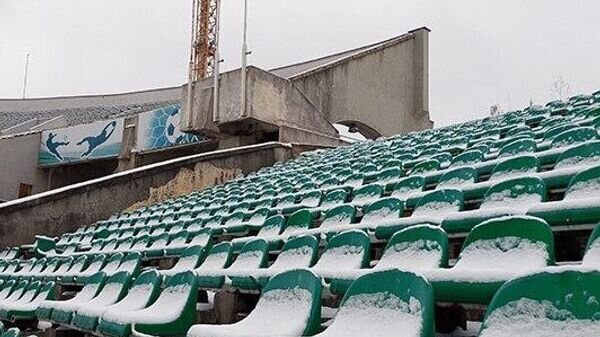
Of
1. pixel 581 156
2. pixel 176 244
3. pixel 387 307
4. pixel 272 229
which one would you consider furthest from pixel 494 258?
pixel 176 244

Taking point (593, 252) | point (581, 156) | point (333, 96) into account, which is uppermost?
point (333, 96)

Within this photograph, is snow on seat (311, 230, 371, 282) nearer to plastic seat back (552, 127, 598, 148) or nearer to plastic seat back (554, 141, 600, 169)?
plastic seat back (554, 141, 600, 169)

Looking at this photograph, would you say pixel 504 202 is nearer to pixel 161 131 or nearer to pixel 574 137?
pixel 574 137

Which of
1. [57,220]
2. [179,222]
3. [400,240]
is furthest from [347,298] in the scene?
[57,220]

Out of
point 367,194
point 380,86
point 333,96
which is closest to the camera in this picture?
point 367,194

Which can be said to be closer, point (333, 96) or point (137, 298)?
point (137, 298)

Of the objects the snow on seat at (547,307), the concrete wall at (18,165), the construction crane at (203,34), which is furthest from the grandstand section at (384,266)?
the construction crane at (203,34)

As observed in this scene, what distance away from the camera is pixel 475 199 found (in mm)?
3402

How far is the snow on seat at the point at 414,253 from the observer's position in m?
2.07

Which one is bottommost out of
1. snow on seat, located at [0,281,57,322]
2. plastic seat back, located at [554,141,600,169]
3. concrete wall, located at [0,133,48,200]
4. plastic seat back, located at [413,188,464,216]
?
snow on seat, located at [0,281,57,322]

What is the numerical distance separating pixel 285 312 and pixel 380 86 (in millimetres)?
15642

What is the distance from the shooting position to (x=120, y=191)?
968 cm

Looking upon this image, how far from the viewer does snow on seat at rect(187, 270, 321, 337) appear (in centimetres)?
183

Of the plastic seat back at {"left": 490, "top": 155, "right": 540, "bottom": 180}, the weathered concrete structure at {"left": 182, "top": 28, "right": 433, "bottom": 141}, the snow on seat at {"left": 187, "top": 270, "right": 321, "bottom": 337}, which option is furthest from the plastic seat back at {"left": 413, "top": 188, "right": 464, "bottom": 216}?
the weathered concrete structure at {"left": 182, "top": 28, "right": 433, "bottom": 141}
